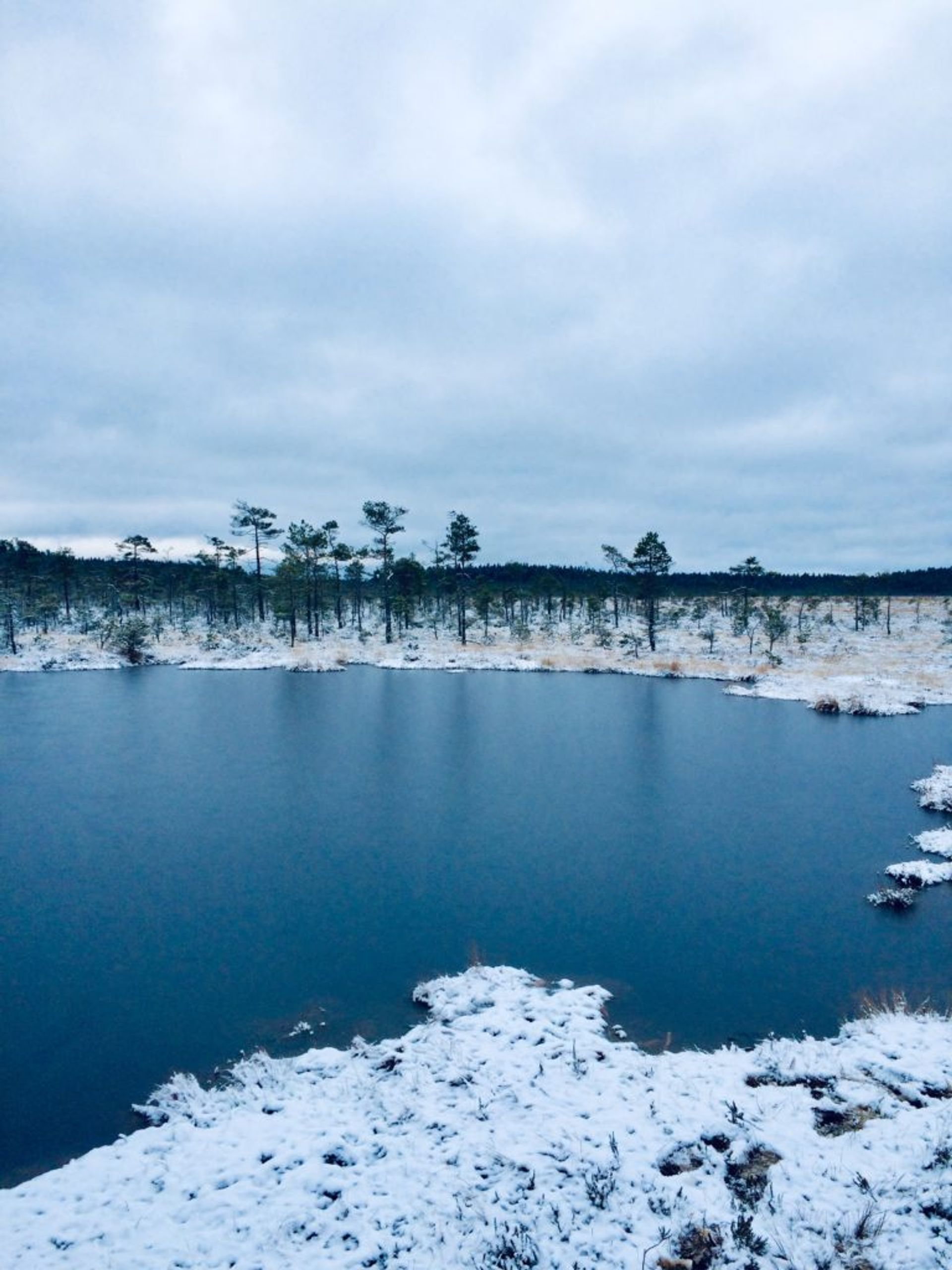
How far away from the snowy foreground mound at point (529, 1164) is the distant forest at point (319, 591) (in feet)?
164

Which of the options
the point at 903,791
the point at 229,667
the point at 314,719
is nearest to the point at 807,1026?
the point at 903,791

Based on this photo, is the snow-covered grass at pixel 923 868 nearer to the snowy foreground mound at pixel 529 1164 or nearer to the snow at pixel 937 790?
the snow at pixel 937 790

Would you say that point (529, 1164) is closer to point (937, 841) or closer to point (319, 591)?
point (937, 841)

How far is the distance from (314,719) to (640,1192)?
86.1ft

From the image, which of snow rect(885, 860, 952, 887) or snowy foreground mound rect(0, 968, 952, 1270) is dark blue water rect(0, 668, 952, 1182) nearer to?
snow rect(885, 860, 952, 887)

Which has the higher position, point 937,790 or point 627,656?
point 627,656

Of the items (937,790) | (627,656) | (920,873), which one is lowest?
(920,873)

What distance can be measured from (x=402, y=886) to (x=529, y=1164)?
Answer: 7606mm

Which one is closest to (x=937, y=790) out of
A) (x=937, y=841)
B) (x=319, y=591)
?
(x=937, y=841)

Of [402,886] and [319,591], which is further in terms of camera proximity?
[319,591]

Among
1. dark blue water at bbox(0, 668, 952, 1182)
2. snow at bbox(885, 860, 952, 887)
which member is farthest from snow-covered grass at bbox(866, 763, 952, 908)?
dark blue water at bbox(0, 668, 952, 1182)

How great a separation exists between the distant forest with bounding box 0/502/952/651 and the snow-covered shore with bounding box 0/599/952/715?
2.45 metres

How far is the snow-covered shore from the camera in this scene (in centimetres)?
3769

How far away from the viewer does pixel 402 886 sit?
13398 millimetres
